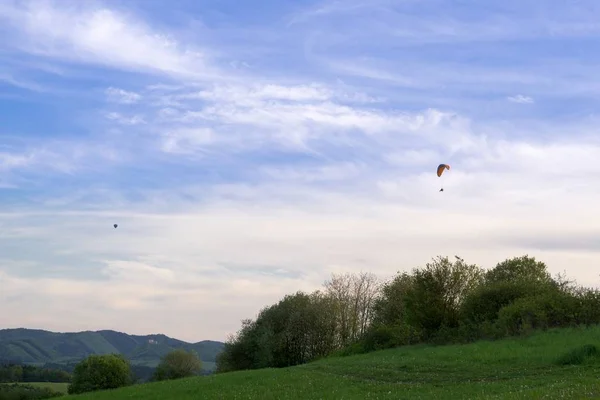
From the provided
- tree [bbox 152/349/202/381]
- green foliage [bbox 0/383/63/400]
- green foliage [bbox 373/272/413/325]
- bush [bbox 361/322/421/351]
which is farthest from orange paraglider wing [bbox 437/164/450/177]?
green foliage [bbox 0/383/63/400]

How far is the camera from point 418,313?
201 feet

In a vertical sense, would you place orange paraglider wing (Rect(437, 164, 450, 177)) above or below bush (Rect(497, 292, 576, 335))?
above

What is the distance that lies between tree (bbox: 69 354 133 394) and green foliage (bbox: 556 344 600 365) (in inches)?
3177

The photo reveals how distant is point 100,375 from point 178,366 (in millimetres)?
20742

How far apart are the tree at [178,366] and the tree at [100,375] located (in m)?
13.6

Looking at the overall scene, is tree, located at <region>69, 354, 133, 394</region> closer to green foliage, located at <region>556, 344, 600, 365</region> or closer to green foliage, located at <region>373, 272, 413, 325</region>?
green foliage, located at <region>373, 272, 413, 325</region>

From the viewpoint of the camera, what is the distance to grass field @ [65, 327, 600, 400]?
24250 mm

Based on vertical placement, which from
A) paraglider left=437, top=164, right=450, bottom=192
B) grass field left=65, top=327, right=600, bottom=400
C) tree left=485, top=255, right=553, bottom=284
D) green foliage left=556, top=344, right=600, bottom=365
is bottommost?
grass field left=65, top=327, right=600, bottom=400

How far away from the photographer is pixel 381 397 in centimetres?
2527

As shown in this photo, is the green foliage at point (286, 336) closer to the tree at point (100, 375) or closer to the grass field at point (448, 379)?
the tree at point (100, 375)

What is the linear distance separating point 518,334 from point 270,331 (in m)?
48.4

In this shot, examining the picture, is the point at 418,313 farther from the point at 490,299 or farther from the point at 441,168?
the point at 441,168

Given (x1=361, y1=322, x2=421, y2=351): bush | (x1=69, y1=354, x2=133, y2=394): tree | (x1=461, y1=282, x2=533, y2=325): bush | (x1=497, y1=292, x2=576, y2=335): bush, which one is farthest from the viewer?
(x1=69, y1=354, x2=133, y2=394): tree

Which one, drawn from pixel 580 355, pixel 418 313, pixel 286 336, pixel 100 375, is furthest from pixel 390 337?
pixel 100 375
